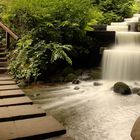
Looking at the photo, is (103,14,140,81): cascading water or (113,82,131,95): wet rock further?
(103,14,140,81): cascading water

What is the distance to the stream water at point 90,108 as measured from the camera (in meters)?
5.01

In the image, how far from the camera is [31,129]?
3979 millimetres

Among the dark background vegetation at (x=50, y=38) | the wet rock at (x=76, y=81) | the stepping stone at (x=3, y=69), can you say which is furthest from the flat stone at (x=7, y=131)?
the stepping stone at (x=3, y=69)

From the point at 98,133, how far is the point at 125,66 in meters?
4.90

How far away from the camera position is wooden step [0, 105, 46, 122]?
4.49 metres

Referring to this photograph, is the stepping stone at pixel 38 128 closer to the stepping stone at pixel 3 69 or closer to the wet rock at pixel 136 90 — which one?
the wet rock at pixel 136 90

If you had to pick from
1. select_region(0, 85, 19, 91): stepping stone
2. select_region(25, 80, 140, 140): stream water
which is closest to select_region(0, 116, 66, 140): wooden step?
select_region(25, 80, 140, 140): stream water

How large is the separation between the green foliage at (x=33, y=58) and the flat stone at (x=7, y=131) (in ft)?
14.8

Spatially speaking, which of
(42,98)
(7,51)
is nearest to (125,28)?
(7,51)

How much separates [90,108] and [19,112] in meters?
2.15

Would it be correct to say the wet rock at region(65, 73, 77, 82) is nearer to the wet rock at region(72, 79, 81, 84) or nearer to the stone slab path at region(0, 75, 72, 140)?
the wet rock at region(72, 79, 81, 84)

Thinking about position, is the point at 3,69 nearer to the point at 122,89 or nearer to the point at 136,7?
the point at 122,89

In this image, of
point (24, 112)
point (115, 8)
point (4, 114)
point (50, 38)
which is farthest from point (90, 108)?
point (115, 8)

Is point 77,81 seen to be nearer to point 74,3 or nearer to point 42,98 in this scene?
point 42,98
